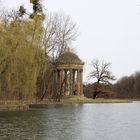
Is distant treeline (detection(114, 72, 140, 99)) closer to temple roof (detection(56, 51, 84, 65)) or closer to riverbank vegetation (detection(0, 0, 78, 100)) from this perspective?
temple roof (detection(56, 51, 84, 65))

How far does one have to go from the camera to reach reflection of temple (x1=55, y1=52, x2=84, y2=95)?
241 ft

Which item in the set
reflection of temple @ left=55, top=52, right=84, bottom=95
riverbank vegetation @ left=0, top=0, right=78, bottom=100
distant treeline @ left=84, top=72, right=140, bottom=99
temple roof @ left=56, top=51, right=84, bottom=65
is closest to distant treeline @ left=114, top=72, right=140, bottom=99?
distant treeline @ left=84, top=72, right=140, bottom=99

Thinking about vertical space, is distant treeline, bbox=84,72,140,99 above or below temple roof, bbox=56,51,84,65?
below

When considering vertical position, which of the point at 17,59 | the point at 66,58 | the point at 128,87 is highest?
the point at 66,58

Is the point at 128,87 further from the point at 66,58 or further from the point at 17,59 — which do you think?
the point at 17,59

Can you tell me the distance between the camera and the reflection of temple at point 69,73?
7349 centimetres

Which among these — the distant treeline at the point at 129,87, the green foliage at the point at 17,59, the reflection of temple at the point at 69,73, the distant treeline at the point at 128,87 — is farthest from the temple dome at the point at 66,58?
the distant treeline at the point at 129,87

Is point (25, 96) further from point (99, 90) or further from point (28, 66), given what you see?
point (99, 90)

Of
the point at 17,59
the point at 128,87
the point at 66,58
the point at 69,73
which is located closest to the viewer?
the point at 17,59

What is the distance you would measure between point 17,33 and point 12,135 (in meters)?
27.1

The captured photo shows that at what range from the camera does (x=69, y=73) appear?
82375mm

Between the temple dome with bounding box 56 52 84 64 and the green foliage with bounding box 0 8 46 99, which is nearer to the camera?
the green foliage with bounding box 0 8 46 99

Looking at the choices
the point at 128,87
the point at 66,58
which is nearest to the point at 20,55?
the point at 66,58

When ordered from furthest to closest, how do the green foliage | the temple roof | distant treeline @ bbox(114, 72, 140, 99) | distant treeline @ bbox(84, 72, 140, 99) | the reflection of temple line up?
distant treeline @ bbox(114, 72, 140, 99)
distant treeline @ bbox(84, 72, 140, 99)
the reflection of temple
the temple roof
the green foliage
